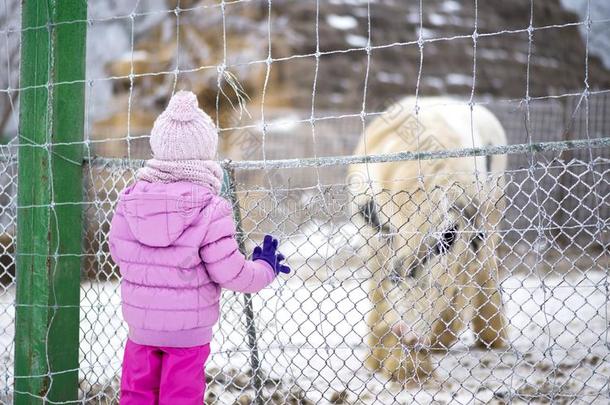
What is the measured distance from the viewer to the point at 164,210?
1760 mm

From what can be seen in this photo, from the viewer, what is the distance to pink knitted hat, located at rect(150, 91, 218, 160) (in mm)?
1777

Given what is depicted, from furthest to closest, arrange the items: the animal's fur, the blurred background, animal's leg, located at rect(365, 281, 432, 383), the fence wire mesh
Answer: the blurred background < animal's leg, located at rect(365, 281, 432, 383) < the animal's fur < the fence wire mesh

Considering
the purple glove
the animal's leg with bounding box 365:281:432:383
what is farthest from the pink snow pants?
the animal's leg with bounding box 365:281:432:383

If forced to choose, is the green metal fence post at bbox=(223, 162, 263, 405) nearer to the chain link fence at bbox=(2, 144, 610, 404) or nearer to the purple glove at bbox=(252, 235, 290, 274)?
the chain link fence at bbox=(2, 144, 610, 404)

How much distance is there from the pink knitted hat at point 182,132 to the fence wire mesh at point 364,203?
12.0 inches

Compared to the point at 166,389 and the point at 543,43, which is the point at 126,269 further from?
the point at 543,43

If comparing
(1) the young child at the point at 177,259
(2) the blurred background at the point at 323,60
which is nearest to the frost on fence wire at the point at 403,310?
(1) the young child at the point at 177,259

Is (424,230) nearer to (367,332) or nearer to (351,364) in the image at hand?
(367,332)

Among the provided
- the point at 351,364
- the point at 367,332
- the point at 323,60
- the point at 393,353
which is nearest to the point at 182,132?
the point at 393,353

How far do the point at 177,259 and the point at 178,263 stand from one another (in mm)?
11

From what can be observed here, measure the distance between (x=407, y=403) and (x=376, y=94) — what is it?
11106 mm

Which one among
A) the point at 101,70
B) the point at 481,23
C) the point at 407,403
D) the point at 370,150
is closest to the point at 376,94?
the point at 481,23

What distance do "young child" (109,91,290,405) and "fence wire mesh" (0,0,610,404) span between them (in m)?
0.33

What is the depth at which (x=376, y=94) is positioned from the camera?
13.3 metres
